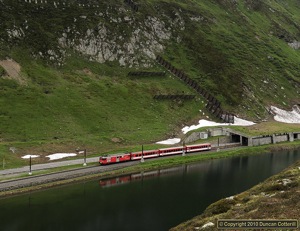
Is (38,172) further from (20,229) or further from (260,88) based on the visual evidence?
(260,88)

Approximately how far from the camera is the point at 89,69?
5522 inches

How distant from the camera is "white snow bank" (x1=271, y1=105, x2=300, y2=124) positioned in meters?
151

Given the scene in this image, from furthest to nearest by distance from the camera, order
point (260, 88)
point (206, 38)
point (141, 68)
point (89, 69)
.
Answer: point (206, 38) < point (260, 88) < point (141, 68) < point (89, 69)

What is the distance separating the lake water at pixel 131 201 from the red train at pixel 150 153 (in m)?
7.84

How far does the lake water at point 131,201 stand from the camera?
5791 cm

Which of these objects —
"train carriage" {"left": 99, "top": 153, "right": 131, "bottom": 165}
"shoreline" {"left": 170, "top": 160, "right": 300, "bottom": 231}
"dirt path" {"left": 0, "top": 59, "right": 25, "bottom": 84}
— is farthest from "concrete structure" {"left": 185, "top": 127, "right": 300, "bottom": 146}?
"shoreline" {"left": 170, "top": 160, "right": 300, "bottom": 231}

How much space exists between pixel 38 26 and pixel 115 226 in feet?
348

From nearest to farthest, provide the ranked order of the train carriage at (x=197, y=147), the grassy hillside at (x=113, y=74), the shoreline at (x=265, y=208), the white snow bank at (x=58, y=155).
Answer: the shoreline at (x=265, y=208) → the white snow bank at (x=58, y=155) → the grassy hillside at (x=113, y=74) → the train carriage at (x=197, y=147)

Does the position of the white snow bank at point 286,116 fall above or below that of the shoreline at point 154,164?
above

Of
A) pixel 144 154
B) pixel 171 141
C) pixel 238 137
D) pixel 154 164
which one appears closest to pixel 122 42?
pixel 171 141

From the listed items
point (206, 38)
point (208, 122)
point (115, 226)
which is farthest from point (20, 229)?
point (206, 38)

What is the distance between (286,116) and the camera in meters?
154

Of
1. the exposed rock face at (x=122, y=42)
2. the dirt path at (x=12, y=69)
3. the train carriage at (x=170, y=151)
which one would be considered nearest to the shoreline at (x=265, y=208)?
the train carriage at (x=170, y=151)

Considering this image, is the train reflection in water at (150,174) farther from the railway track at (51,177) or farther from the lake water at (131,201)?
the railway track at (51,177)
